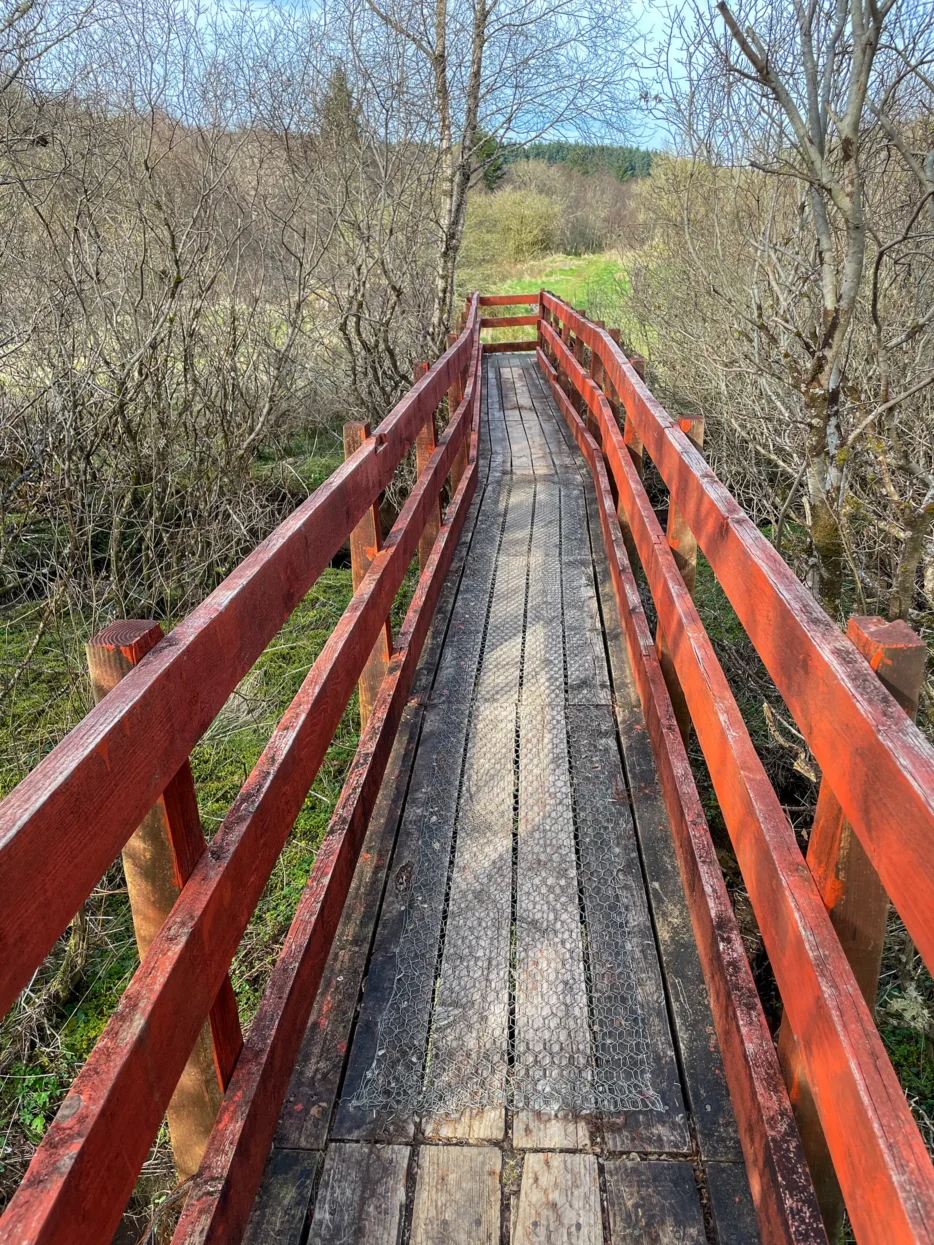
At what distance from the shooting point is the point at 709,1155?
1.84 meters

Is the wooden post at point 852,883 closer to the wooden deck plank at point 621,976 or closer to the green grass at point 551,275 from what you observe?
the wooden deck plank at point 621,976

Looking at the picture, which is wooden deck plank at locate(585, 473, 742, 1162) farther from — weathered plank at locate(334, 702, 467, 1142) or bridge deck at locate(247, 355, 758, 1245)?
weathered plank at locate(334, 702, 467, 1142)

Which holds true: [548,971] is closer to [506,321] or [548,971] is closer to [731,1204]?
[731,1204]

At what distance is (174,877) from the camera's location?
1.56m

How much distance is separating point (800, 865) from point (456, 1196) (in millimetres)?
976

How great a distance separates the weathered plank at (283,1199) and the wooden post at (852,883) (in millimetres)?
990

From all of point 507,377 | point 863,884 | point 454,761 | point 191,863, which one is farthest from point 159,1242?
point 507,377

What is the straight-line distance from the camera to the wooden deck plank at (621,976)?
1.93 metres

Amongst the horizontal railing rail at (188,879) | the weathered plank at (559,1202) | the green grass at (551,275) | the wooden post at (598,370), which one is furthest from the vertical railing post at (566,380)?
the green grass at (551,275)

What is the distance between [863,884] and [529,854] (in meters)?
1.39

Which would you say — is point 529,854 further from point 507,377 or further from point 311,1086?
point 507,377

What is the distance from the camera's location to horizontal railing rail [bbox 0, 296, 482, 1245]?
1.07m

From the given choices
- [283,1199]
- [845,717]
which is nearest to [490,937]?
[283,1199]

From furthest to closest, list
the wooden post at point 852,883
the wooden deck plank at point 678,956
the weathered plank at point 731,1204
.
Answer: the wooden deck plank at point 678,956, the weathered plank at point 731,1204, the wooden post at point 852,883
